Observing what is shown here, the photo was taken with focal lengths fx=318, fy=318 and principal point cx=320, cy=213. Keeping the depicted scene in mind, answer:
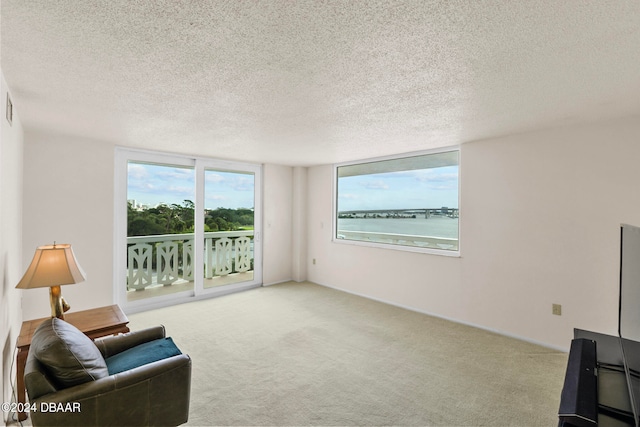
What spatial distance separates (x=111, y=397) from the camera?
1.61 meters

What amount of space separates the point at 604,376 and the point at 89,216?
4851 mm

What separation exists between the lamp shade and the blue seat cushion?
24.8 inches

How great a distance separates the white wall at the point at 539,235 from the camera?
287 cm

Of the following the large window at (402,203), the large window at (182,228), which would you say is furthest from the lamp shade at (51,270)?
the large window at (402,203)

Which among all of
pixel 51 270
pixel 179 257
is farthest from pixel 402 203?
pixel 51 270

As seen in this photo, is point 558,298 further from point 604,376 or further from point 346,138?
point 346,138

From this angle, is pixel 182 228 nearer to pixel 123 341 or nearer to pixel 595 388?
pixel 123 341

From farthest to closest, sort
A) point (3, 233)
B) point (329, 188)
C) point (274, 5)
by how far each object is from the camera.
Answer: point (329, 188) → point (3, 233) → point (274, 5)

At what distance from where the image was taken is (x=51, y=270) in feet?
7.11

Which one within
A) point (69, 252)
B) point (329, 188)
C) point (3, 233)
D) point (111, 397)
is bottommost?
point (111, 397)

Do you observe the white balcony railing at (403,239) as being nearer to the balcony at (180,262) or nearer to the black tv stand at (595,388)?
the balcony at (180,262)

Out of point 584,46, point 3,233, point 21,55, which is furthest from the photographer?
point 3,233

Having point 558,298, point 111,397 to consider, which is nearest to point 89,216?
point 111,397

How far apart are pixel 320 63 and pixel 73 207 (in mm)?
3584
